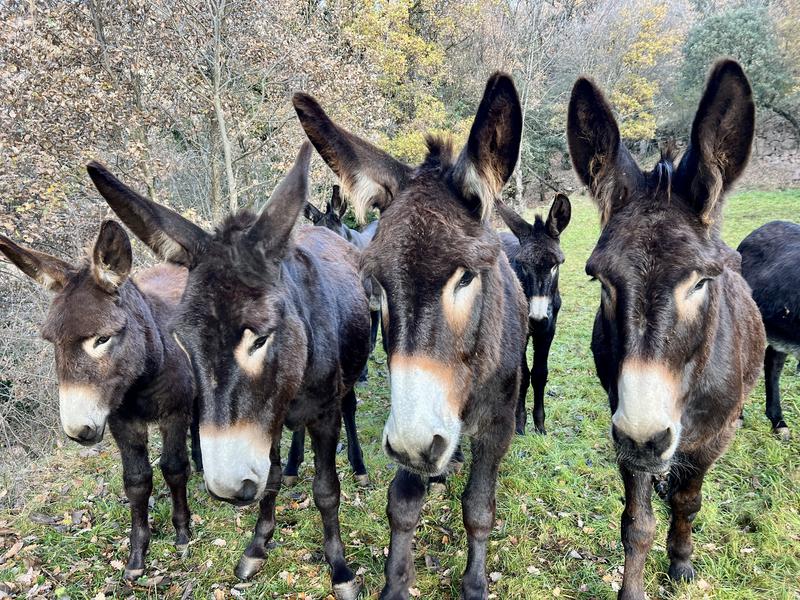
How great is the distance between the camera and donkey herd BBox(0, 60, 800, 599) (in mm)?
1969

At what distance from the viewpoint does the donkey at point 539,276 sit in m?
4.91

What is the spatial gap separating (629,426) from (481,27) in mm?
23546

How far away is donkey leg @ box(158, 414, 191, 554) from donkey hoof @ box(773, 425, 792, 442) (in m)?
6.12

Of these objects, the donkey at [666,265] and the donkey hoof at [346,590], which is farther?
the donkey hoof at [346,590]

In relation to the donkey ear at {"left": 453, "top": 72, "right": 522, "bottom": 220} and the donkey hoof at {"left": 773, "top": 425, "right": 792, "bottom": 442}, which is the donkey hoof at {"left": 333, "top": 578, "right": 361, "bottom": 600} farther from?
the donkey hoof at {"left": 773, "top": 425, "right": 792, "bottom": 442}

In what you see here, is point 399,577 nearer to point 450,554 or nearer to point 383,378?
point 450,554

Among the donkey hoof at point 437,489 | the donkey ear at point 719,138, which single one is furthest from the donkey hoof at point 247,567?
the donkey ear at point 719,138

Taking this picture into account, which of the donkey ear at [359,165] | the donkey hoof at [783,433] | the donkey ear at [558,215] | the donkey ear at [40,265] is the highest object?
the donkey ear at [558,215]

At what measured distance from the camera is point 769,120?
26.8 meters

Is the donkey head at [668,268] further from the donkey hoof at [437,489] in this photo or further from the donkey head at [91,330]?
the donkey head at [91,330]

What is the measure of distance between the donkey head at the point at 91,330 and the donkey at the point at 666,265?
331cm

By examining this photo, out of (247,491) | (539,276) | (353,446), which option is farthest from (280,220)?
(539,276)

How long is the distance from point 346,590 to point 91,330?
2711mm

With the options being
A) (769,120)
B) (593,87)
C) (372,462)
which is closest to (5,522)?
(372,462)
